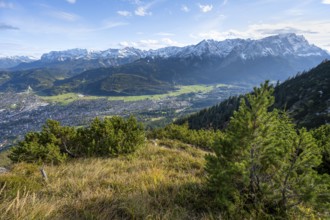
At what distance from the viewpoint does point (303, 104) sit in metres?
79.1

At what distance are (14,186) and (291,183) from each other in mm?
6326

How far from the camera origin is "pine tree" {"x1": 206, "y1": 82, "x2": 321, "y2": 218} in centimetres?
429

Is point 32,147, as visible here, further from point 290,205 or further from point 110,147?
point 290,205

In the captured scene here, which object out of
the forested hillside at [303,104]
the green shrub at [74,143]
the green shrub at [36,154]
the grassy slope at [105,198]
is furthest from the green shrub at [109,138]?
the forested hillside at [303,104]

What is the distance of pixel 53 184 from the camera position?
6426mm

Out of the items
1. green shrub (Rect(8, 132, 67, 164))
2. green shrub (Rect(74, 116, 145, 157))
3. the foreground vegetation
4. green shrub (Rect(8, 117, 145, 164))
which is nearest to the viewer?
the foreground vegetation

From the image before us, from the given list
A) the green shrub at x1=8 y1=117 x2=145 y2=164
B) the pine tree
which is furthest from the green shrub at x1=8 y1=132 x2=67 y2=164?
the pine tree

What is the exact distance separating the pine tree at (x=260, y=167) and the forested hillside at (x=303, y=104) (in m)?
44.2

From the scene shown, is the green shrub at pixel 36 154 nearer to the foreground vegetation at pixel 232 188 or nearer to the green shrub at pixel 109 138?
the green shrub at pixel 109 138

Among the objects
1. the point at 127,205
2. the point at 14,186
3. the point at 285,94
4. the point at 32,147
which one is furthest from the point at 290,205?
the point at 285,94

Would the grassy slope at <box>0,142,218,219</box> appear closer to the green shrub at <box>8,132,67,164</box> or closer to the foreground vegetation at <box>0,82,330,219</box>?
the foreground vegetation at <box>0,82,330,219</box>

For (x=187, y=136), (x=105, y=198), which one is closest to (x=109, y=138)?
(x=105, y=198)

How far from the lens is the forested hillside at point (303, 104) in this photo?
65.1 meters

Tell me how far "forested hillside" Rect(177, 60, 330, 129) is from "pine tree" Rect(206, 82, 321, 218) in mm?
44191
